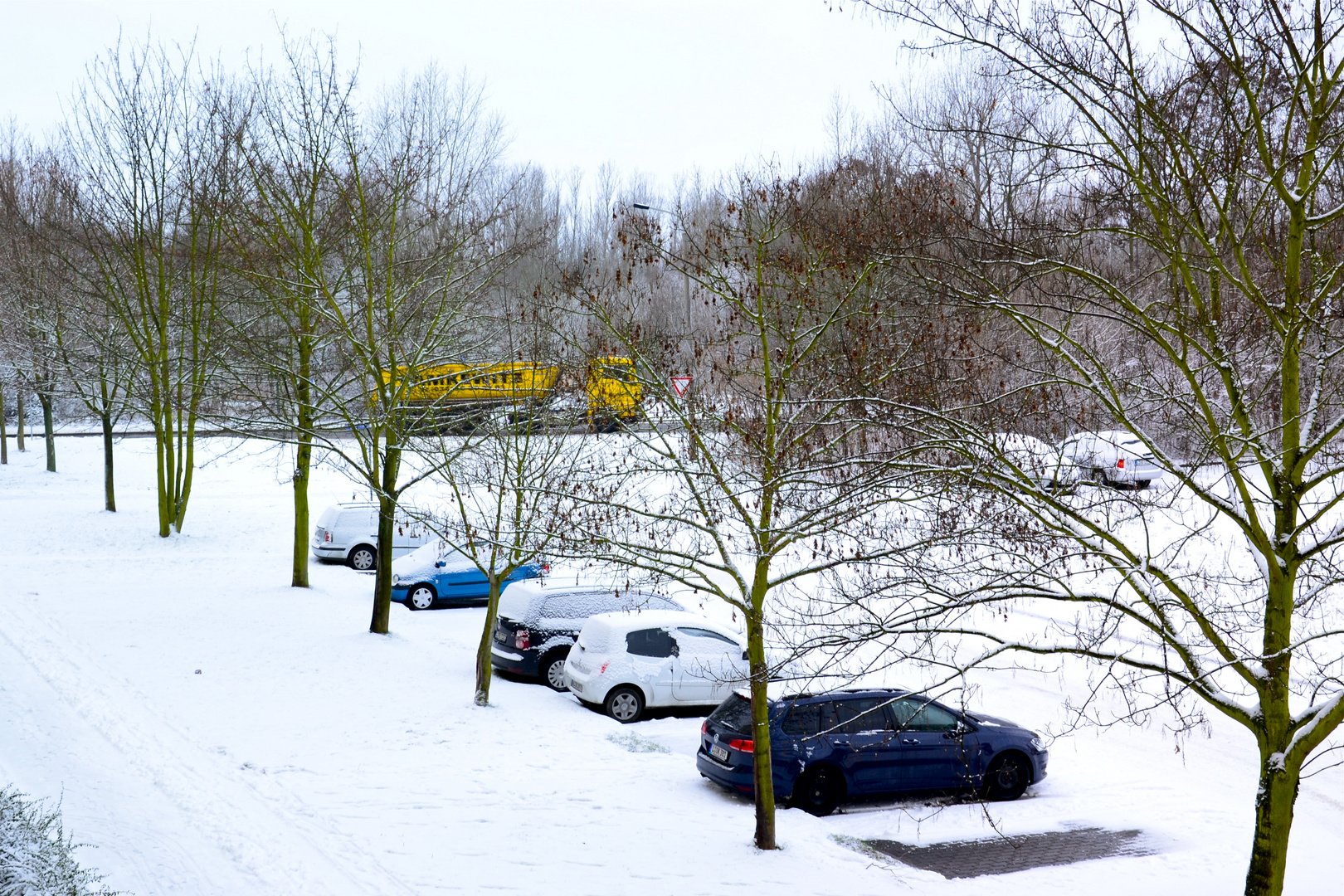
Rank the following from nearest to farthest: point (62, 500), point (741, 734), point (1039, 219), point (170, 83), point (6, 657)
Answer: point (1039, 219) → point (741, 734) → point (6, 657) → point (170, 83) → point (62, 500)

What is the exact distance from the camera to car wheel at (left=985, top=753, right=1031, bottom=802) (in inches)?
471

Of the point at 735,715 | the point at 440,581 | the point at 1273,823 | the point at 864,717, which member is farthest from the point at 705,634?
the point at 1273,823

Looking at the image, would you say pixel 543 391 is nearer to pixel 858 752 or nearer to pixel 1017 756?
pixel 858 752

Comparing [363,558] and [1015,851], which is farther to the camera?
[363,558]

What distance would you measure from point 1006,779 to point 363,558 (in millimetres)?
16667

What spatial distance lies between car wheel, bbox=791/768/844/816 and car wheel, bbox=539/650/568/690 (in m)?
5.36

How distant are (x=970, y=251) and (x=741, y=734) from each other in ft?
19.5

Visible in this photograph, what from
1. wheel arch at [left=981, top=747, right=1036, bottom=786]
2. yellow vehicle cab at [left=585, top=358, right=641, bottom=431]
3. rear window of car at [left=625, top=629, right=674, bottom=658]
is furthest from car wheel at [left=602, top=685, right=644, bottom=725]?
wheel arch at [left=981, top=747, right=1036, bottom=786]

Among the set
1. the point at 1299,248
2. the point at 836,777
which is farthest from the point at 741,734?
the point at 1299,248

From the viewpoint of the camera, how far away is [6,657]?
1484 cm

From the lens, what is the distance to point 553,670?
52.9ft

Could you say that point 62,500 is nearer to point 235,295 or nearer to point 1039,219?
point 235,295

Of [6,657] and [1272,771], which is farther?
[6,657]

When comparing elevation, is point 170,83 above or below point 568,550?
above
